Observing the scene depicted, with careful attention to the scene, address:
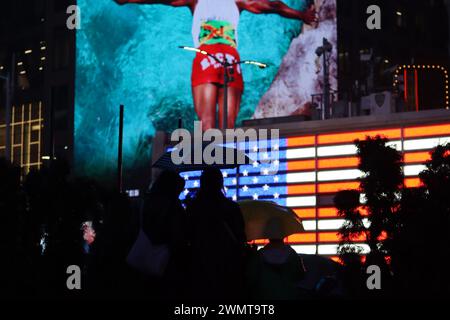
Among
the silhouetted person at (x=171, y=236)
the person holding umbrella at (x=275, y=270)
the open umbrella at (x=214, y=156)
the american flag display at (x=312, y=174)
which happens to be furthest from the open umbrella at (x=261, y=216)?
the american flag display at (x=312, y=174)

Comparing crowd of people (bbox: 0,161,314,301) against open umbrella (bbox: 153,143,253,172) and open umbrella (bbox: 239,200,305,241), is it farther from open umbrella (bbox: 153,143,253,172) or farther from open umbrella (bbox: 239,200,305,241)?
open umbrella (bbox: 153,143,253,172)

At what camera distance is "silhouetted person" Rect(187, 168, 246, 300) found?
10.1m

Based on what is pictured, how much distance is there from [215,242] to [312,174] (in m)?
28.3

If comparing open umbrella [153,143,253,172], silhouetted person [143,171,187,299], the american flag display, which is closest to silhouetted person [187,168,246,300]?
silhouetted person [143,171,187,299]

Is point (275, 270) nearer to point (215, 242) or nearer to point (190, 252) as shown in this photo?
point (215, 242)

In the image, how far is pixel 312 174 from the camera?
1511 inches

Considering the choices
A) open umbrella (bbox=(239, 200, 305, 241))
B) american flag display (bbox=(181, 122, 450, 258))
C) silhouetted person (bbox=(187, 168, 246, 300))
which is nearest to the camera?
silhouetted person (bbox=(187, 168, 246, 300))

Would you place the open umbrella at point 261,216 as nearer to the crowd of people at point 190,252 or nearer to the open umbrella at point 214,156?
the crowd of people at point 190,252

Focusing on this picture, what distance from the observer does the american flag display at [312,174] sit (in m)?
35.3

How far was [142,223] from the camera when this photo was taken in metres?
10.4

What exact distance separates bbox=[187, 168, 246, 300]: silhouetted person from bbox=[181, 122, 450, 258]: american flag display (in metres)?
24.9

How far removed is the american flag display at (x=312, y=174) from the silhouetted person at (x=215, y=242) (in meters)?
24.9
